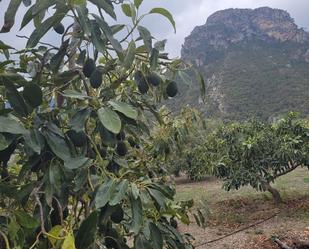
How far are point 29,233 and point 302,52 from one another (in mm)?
74563

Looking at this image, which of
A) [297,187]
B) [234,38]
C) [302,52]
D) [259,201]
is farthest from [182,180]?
[234,38]

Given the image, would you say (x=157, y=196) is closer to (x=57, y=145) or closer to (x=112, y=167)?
(x=57, y=145)

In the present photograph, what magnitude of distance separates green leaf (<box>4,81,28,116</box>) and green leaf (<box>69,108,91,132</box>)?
132 millimetres

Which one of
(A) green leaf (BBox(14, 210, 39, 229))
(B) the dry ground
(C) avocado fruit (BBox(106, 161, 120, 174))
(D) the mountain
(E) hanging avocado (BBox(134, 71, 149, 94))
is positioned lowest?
(B) the dry ground

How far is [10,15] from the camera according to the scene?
1.46 m

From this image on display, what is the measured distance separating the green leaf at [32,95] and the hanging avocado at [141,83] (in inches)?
21.7

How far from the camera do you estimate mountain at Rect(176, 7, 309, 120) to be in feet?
160

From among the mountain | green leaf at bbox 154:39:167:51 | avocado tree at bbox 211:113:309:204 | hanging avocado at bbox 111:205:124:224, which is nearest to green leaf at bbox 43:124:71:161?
hanging avocado at bbox 111:205:124:224

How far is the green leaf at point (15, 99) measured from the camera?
1274 mm

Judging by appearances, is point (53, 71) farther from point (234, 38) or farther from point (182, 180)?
point (234, 38)

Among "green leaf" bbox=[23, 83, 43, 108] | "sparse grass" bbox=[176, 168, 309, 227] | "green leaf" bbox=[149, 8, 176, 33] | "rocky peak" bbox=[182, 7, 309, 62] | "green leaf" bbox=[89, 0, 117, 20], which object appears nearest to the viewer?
"green leaf" bbox=[23, 83, 43, 108]

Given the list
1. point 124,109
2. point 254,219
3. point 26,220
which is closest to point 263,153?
point 254,219

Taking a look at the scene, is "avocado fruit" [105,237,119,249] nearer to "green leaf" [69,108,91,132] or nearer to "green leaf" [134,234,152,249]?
"green leaf" [134,234,152,249]

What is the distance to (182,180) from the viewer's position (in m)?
20.5
